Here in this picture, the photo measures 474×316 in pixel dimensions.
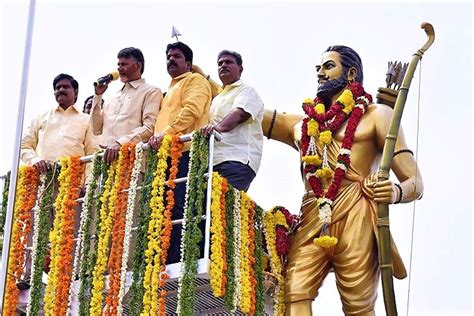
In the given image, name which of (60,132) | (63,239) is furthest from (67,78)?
(63,239)

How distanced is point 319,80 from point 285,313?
2.49m

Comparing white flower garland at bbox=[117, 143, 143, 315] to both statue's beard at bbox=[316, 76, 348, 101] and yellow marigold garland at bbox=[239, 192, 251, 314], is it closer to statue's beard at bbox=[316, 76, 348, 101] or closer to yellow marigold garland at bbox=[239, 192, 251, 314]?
yellow marigold garland at bbox=[239, 192, 251, 314]

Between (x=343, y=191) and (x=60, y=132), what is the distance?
3065 millimetres

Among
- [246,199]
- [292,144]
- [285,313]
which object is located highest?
[292,144]

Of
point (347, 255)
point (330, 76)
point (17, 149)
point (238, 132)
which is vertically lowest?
point (347, 255)

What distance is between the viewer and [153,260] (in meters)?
11.4

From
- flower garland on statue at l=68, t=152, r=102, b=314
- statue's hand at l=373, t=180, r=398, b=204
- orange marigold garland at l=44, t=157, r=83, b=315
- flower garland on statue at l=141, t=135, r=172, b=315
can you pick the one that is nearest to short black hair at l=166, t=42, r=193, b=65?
flower garland on statue at l=141, t=135, r=172, b=315

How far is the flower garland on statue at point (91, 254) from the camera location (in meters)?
11.7

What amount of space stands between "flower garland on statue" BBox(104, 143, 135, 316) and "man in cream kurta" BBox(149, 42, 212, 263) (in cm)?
32

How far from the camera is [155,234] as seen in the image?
451 inches

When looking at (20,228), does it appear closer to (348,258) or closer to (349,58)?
(348,258)

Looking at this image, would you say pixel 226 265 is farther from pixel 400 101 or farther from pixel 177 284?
pixel 400 101

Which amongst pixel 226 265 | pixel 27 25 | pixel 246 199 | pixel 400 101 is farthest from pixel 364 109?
pixel 27 25

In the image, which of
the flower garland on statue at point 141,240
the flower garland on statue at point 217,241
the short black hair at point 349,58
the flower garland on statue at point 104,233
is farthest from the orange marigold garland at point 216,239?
the short black hair at point 349,58
